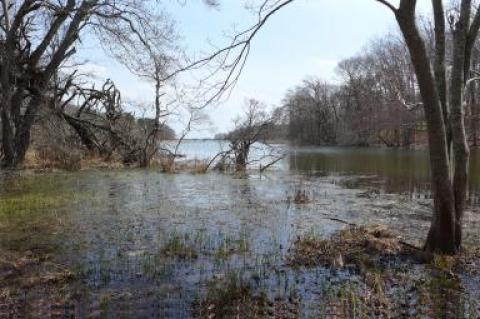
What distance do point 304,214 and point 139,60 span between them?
10899mm

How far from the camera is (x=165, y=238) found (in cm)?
802

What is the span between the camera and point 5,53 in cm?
1623

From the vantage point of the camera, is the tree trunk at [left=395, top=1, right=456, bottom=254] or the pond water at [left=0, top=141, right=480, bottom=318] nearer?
the pond water at [left=0, top=141, right=480, bottom=318]

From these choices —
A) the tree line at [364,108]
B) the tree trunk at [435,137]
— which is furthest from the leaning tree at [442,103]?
the tree line at [364,108]

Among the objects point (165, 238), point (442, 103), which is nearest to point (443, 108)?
point (442, 103)

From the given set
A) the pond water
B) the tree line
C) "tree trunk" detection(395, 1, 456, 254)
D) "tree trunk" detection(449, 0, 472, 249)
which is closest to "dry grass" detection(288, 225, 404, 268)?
the pond water

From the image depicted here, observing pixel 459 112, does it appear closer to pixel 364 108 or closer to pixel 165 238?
pixel 165 238

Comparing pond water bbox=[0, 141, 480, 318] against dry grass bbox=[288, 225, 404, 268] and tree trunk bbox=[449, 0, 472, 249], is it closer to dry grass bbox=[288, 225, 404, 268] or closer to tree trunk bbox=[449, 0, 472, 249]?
dry grass bbox=[288, 225, 404, 268]

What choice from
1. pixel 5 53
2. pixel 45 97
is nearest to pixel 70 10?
pixel 5 53

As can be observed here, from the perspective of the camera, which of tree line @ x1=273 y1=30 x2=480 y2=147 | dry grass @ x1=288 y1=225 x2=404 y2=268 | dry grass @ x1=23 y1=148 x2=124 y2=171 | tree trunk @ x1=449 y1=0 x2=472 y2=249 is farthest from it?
tree line @ x1=273 y1=30 x2=480 y2=147

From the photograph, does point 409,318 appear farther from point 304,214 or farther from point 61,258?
point 304,214

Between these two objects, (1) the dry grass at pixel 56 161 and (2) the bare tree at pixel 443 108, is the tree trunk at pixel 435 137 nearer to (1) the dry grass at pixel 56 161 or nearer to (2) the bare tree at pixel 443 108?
(2) the bare tree at pixel 443 108

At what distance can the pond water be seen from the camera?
5.16 m

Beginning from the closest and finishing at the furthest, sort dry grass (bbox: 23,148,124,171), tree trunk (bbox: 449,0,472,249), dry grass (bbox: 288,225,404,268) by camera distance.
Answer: dry grass (bbox: 288,225,404,268) < tree trunk (bbox: 449,0,472,249) < dry grass (bbox: 23,148,124,171)
